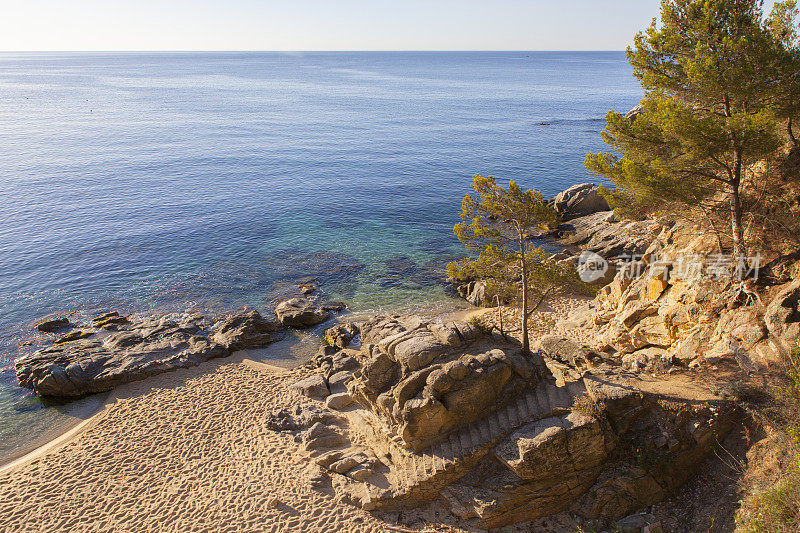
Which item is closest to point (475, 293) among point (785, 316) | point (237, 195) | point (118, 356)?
point (785, 316)

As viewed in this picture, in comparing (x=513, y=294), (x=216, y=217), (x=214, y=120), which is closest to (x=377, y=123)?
(x=214, y=120)

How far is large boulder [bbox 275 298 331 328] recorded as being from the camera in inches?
1250

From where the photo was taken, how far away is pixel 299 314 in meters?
31.8

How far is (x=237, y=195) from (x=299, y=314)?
3143cm

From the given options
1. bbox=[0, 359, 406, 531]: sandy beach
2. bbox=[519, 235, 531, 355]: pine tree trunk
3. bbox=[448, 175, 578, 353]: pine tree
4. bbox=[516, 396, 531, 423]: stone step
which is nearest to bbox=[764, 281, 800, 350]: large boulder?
bbox=[448, 175, 578, 353]: pine tree

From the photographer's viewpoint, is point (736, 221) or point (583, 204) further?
point (583, 204)

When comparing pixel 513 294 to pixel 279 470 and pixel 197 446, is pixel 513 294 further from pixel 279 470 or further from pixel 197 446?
pixel 197 446

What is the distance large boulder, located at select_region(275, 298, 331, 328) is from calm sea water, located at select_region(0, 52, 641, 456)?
262 centimetres

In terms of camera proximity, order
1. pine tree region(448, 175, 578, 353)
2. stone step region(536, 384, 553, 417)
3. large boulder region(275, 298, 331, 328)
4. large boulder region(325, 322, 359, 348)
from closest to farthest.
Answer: stone step region(536, 384, 553, 417) → pine tree region(448, 175, 578, 353) → large boulder region(325, 322, 359, 348) → large boulder region(275, 298, 331, 328)

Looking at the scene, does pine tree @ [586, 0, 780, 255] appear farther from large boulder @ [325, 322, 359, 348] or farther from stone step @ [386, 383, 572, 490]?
large boulder @ [325, 322, 359, 348]

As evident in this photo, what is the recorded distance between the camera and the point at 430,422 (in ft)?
55.5

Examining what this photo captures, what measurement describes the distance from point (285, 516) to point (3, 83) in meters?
235

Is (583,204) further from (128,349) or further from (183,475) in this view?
(183,475)

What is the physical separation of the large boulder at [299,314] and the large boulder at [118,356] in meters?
2.23
